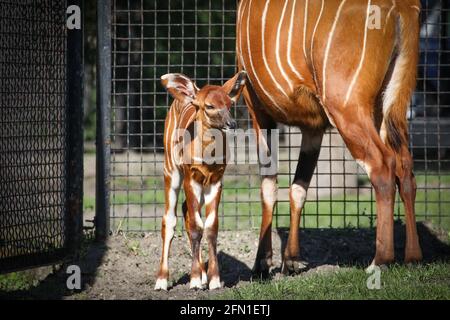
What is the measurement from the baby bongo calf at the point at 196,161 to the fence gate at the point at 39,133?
0.98 metres

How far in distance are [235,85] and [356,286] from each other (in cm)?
166

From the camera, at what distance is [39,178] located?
667 cm

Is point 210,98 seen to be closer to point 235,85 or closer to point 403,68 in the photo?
point 235,85

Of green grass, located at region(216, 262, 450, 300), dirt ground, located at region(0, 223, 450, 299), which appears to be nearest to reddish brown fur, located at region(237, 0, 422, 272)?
green grass, located at region(216, 262, 450, 300)

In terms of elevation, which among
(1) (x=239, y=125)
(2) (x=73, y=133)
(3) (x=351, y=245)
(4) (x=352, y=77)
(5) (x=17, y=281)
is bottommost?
(5) (x=17, y=281)

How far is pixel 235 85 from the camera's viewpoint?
20.9 ft

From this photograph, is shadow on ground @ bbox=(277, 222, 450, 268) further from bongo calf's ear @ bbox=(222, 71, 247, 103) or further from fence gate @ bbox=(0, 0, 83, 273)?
fence gate @ bbox=(0, 0, 83, 273)

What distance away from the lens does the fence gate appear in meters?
6.31

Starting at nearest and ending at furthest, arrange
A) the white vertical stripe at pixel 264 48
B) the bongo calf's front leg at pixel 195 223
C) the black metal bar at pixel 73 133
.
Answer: the bongo calf's front leg at pixel 195 223, the white vertical stripe at pixel 264 48, the black metal bar at pixel 73 133

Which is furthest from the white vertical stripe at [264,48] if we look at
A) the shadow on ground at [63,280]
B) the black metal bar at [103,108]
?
the shadow on ground at [63,280]

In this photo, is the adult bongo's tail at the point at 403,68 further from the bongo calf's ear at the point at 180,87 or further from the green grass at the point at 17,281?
the green grass at the point at 17,281

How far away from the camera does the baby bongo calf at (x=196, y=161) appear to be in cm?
611

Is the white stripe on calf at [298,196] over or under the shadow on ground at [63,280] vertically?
over

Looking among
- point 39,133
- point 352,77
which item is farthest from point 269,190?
point 39,133
